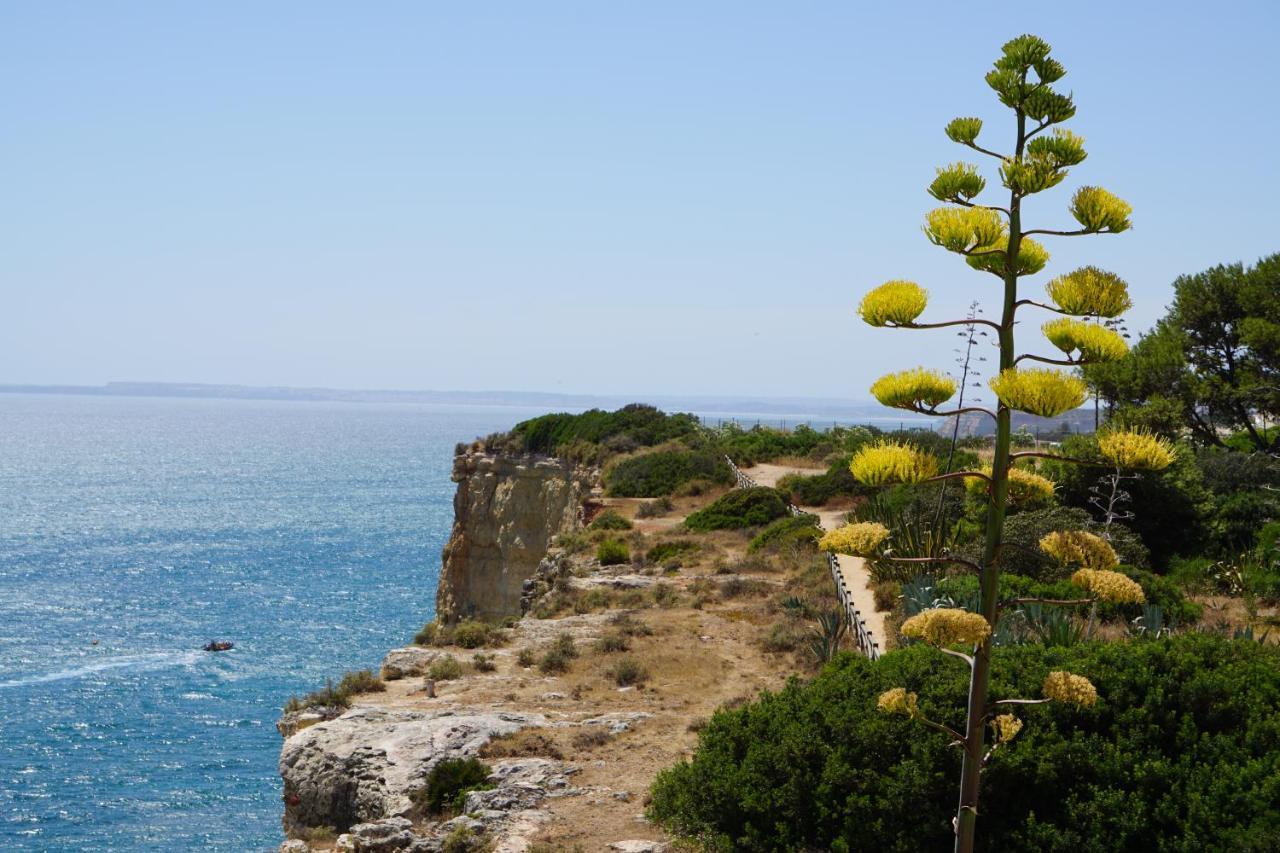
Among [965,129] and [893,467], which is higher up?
[965,129]

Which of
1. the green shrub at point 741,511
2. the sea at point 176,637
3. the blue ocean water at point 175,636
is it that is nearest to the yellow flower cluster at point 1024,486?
the sea at point 176,637

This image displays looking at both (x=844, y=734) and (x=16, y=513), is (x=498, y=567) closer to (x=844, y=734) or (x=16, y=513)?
(x=844, y=734)

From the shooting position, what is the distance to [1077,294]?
549cm

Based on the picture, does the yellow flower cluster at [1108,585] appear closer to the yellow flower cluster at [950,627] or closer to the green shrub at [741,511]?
the yellow flower cluster at [950,627]

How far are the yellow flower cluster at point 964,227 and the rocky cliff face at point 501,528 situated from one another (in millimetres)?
37363

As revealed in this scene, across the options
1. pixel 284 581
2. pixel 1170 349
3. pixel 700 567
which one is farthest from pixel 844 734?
pixel 284 581

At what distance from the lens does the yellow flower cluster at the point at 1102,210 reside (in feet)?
18.2

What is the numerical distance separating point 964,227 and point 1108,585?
1942mm

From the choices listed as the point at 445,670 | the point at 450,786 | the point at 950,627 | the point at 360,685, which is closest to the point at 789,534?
the point at 445,670

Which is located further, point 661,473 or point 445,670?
point 661,473

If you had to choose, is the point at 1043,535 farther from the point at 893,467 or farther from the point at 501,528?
the point at 501,528

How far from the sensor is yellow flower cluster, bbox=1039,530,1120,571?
5.63 m

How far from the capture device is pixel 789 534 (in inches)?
1085

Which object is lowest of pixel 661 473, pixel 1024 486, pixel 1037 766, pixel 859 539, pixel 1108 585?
pixel 1037 766
